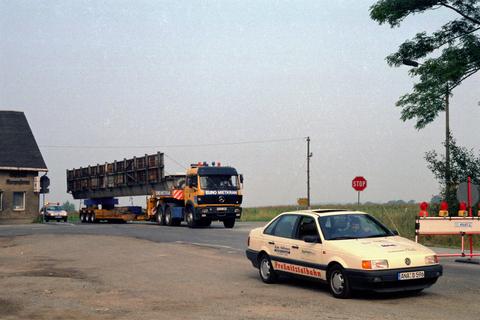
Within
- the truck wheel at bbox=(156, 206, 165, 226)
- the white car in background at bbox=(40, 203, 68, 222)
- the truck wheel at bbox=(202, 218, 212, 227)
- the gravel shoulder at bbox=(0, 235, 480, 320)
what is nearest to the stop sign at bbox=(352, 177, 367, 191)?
the truck wheel at bbox=(202, 218, 212, 227)

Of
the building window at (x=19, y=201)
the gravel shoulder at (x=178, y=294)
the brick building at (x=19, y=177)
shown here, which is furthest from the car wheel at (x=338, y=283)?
the building window at (x=19, y=201)

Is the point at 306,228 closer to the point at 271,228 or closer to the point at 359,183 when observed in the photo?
the point at 271,228

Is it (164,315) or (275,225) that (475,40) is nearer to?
(275,225)

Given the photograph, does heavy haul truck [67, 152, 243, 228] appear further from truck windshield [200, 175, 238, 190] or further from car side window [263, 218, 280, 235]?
car side window [263, 218, 280, 235]

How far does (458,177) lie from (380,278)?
18484 millimetres

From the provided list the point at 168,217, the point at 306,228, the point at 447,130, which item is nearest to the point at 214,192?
the point at 168,217

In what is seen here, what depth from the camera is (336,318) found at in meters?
8.41

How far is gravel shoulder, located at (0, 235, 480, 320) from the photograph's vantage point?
8.94 m

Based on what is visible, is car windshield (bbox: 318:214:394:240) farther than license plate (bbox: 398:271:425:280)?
Yes

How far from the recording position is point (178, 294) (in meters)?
10.9

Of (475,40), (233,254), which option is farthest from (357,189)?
(233,254)

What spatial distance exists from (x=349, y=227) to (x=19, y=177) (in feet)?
146

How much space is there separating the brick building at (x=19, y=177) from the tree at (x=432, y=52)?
31952 mm

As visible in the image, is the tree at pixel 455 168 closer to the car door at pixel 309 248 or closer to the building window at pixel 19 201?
the car door at pixel 309 248
